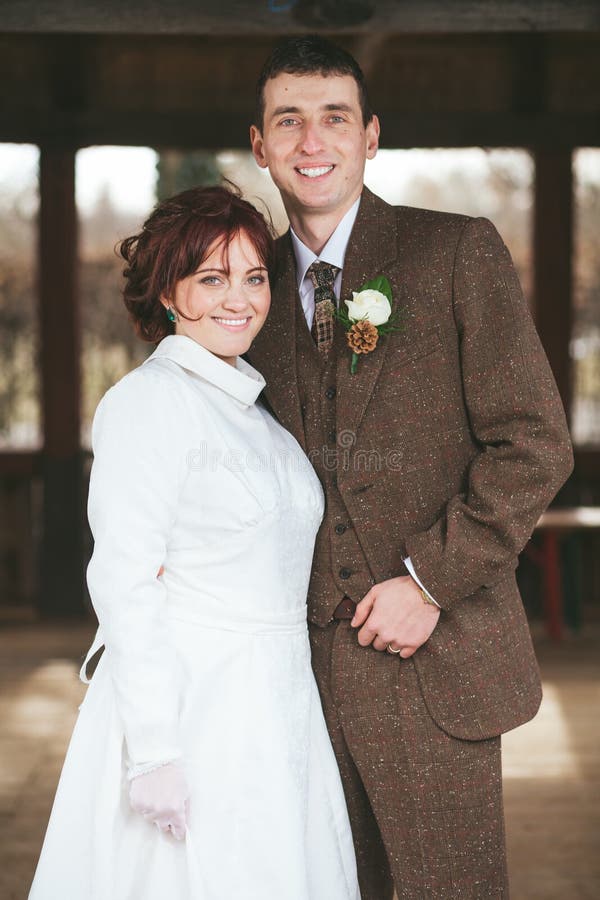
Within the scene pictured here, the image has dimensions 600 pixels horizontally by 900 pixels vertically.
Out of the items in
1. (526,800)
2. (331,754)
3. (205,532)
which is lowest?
(526,800)

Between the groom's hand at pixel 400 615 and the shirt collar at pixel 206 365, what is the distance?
413mm

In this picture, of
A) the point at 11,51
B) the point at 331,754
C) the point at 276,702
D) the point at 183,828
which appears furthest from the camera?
the point at 11,51

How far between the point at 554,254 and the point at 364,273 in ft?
14.8

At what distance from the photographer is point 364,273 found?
6.42ft

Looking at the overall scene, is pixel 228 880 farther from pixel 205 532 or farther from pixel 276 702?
pixel 205 532

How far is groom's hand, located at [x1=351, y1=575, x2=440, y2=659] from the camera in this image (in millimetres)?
1830

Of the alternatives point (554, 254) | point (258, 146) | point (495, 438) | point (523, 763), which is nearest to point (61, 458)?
point (554, 254)

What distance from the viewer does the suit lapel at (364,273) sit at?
1.87 meters

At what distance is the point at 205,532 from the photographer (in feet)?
5.73

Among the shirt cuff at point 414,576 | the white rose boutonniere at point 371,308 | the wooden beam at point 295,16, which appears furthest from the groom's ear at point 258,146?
the wooden beam at point 295,16

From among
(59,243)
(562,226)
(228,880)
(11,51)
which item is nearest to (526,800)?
(228,880)

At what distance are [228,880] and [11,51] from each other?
535cm

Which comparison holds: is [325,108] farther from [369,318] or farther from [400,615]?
[400,615]

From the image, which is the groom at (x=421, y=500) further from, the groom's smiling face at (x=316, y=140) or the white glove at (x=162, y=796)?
the white glove at (x=162, y=796)
